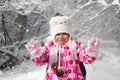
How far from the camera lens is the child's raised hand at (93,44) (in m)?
3.38

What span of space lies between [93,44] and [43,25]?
180 inches

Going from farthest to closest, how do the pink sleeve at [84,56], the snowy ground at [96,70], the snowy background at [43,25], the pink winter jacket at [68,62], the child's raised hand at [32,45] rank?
the snowy background at [43,25]
the snowy ground at [96,70]
the pink winter jacket at [68,62]
the pink sleeve at [84,56]
the child's raised hand at [32,45]

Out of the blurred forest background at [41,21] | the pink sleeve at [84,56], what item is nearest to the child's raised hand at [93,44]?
the pink sleeve at [84,56]

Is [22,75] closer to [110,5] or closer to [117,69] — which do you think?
[117,69]

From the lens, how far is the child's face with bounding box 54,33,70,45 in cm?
362

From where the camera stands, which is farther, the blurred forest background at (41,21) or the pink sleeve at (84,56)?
the blurred forest background at (41,21)

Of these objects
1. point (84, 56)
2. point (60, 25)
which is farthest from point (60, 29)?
point (84, 56)

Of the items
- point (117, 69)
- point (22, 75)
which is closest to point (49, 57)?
point (22, 75)

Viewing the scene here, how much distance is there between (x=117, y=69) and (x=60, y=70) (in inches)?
143

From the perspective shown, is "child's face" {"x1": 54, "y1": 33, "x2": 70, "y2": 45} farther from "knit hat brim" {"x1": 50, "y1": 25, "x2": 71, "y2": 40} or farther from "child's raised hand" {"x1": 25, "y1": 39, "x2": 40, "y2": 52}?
"child's raised hand" {"x1": 25, "y1": 39, "x2": 40, "y2": 52}

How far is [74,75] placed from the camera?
3637 mm

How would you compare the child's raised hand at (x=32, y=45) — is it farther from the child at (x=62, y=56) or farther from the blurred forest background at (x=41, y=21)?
the blurred forest background at (x=41, y=21)

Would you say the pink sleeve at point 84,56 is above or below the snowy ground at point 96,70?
above

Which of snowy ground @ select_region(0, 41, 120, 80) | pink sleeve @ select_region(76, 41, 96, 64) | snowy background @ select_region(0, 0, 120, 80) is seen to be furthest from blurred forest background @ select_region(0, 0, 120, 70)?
pink sleeve @ select_region(76, 41, 96, 64)
